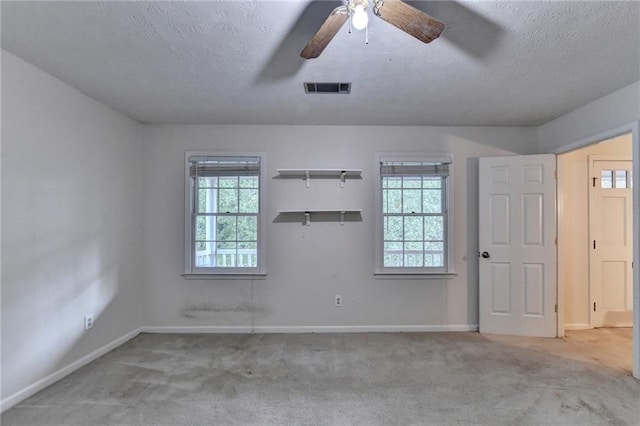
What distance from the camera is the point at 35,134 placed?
236cm

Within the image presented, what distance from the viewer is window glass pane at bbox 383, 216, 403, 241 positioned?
374 centimetres

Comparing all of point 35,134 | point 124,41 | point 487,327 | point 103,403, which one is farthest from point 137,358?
point 487,327

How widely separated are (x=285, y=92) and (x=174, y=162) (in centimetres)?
177

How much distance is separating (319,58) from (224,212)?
85.9 inches

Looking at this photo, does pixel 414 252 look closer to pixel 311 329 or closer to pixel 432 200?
pixel 432 200

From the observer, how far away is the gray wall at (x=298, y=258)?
12.0 feet

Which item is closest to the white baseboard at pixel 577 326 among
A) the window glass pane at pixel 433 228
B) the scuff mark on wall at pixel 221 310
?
the window glass pane at pixel 433 228

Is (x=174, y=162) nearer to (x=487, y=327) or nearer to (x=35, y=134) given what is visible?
(x=35, y=134)

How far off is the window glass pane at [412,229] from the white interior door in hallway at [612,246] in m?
2.06

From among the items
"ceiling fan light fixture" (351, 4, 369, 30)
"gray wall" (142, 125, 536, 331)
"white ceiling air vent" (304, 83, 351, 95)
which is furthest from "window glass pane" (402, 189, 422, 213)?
"ceiling fan light fixture" (351, 4, 369, 30)

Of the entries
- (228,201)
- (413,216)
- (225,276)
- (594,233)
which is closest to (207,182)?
(228,201)

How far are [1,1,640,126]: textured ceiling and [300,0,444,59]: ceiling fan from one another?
0.79 ft

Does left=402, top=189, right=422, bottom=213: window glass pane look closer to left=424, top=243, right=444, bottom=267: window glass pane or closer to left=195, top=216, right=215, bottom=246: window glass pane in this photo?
left=424, top=243, right=444, bottom=267: window glass pane

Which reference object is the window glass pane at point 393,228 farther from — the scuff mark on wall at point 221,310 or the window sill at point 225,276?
the scuff mark on wall at point 221,310
